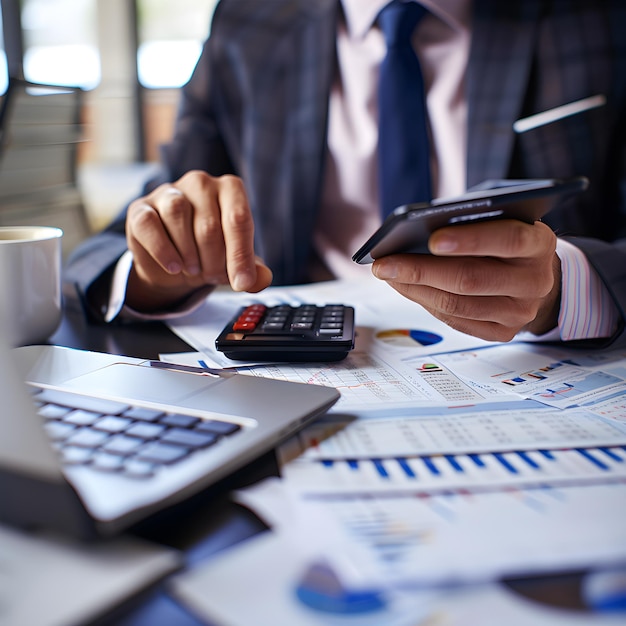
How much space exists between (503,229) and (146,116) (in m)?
4.06

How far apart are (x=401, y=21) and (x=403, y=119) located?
130 millimetres

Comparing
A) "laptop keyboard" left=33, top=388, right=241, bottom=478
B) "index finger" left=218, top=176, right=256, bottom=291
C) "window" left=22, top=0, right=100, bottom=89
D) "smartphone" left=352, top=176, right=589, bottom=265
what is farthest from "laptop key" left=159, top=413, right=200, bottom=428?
"window" left=22, top=0, right=100, bottom=89

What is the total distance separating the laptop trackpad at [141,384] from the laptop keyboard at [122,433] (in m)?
0.02

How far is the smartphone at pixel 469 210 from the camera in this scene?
31cm

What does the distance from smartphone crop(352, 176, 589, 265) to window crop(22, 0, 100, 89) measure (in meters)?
3.53

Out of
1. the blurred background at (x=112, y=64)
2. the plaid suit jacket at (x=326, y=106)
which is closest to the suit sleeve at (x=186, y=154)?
the plaid suit jacket at (x=326, y=106)

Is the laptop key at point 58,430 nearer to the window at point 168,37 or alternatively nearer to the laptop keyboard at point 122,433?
the laptop keyboard at point 122,433

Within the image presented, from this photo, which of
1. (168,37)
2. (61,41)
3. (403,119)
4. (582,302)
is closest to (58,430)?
(582,302)

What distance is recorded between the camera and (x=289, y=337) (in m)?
0.46

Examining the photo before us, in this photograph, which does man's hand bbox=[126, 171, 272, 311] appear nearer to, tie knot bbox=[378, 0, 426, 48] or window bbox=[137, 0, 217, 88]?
tie knot bbox=[378, 0, 426, 48]

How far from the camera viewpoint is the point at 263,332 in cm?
47

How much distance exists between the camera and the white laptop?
0.22 m

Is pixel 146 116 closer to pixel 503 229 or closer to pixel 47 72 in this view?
pixel 47 72

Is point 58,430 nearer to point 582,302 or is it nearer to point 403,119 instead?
point 582,302
